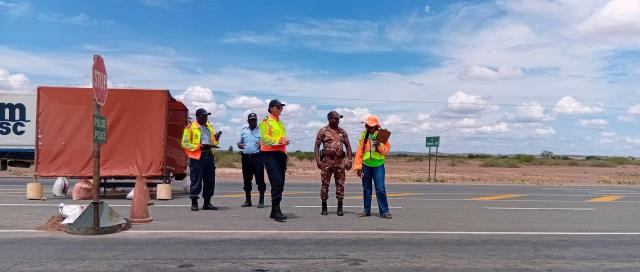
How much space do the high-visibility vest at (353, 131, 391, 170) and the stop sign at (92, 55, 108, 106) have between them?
431 cm

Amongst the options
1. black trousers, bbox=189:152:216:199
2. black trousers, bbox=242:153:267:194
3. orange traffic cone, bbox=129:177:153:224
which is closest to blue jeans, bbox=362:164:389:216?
black trousers, bbox=242:153:267:194

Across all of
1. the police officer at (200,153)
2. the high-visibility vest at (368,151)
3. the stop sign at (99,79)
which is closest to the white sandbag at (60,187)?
the police officer at (200,153)

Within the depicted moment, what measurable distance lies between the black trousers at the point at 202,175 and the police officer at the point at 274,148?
1.89 meters

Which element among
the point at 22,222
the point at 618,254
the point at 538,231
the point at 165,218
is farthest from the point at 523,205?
the point at 22,222

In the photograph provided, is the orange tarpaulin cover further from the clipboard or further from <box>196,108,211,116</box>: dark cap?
the clipboard

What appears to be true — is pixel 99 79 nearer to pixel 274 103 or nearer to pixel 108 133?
pixel 274 103

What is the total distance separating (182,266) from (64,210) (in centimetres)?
329

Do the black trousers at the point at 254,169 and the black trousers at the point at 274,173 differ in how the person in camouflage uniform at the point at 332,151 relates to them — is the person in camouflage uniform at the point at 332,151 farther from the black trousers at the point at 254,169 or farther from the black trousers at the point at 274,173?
the black trousers at the point at 254,169

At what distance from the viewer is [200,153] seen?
1041cm

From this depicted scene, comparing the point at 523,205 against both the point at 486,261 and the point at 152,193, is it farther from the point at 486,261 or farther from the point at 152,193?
the point at 152,193

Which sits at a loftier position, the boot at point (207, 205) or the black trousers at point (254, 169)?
the black trousers at point (254, 169)

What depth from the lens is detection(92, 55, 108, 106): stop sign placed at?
734 centimetres

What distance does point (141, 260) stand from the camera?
5.98 m

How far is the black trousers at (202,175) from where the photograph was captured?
10227mm
